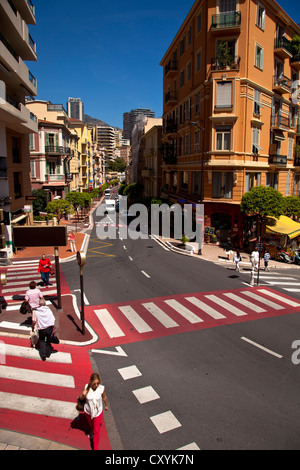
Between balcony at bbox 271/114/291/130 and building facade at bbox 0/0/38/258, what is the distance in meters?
22.0

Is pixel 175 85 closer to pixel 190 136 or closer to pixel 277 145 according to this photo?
pixel 190 136

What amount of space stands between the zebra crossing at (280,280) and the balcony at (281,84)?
1908 cm

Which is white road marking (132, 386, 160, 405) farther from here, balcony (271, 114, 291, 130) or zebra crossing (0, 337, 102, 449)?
balcony (271, 114, 291, 130)

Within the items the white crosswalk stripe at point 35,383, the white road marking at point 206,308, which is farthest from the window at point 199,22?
the white crosswalk stripe at point 35,383

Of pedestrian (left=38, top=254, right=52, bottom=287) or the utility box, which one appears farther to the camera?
pedestrian (left=38, top=254, right=52, bottom=287)

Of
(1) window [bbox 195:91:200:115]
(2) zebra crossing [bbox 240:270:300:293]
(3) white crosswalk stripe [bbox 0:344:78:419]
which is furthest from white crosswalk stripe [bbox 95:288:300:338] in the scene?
(1) window [bbox 195:91:200:115]

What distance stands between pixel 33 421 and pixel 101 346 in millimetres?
3866

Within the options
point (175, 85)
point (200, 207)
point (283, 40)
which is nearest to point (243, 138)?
point (200, 207)

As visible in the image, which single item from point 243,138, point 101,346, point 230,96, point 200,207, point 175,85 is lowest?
point 101,346

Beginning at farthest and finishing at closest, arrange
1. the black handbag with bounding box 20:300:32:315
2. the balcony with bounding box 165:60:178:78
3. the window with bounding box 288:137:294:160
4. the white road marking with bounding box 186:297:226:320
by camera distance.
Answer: the balcony with bounding box 165:60:178:78 → the window with bounding box 288:137:294:160 → the white road marking with bounding box 186:297:226:320 → the black handbag with bounding box 20:300:32:315

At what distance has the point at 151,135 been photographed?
5538cm

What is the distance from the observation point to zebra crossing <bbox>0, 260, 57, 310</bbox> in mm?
15039

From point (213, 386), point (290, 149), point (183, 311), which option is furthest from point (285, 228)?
point (213, 386)

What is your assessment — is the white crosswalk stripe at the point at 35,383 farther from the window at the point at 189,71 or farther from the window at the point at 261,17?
the window at the point at 189,71
